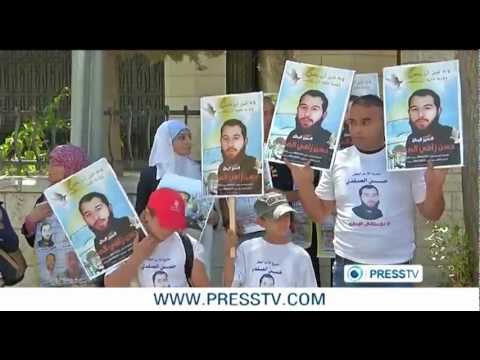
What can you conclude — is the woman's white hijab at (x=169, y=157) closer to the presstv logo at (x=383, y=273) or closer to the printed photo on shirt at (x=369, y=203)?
the printed photo on shirt at (x=369, y=203)

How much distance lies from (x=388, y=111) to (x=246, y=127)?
2.32 ft

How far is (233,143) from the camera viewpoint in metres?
3.94

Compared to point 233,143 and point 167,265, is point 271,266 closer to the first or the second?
point 167,265

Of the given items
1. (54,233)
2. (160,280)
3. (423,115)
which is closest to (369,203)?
(423,115)

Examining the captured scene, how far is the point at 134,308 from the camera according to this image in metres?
4.11

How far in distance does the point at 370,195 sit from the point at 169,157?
1.03m

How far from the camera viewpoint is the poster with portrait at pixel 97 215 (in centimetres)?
400

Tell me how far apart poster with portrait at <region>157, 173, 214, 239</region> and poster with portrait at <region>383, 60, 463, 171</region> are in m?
0.95

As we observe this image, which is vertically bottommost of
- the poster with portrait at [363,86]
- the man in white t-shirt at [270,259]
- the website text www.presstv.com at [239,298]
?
the website text www.presstv.com at [239,298]

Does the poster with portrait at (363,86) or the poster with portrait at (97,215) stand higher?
the poster with portrait at (363,86)

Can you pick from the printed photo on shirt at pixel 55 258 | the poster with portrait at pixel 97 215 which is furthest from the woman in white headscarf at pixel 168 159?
the printed photo on shirt at pixel 55 258

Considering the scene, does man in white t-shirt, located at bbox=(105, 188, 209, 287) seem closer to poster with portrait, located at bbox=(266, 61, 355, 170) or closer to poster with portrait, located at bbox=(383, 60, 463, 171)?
poster with portrait, located at bbox=(266, 61, 355, 170)

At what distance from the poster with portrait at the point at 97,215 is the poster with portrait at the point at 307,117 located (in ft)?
2.64
